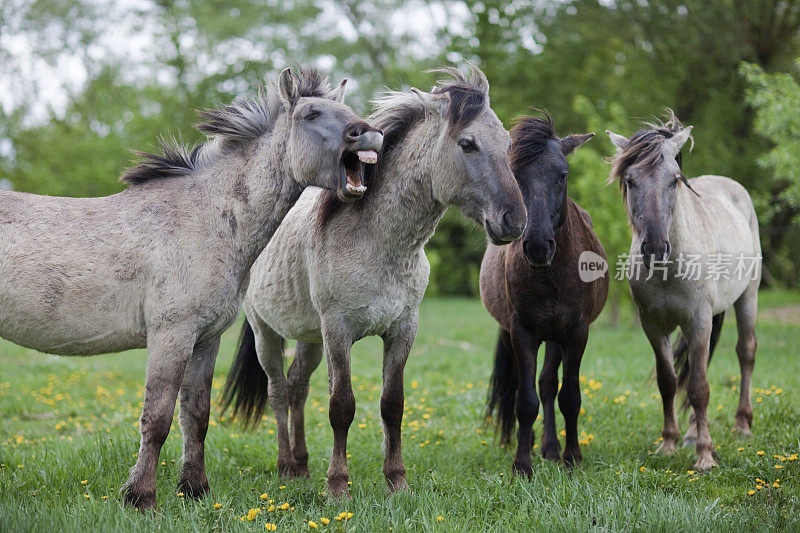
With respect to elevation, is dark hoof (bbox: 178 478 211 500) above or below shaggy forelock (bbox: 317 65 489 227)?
below

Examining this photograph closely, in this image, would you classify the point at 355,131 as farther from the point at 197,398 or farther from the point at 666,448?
the point at 666,448

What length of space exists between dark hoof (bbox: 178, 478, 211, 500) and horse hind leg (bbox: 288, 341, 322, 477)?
0.98 meters

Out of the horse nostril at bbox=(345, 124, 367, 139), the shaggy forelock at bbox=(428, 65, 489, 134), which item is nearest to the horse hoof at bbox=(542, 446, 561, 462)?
the shaggy forelock at bbox=(428, 65, 489, 134)

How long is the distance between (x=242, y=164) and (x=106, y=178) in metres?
16.7

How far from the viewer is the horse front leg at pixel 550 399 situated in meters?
5.29

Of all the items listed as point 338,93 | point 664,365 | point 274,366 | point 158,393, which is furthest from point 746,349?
point 158,393

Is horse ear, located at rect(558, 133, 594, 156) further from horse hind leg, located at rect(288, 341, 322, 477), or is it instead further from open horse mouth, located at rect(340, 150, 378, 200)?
horse hind leg, located at rect(288, 341, 322, 477)

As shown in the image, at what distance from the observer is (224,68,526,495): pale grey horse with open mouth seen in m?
3.84

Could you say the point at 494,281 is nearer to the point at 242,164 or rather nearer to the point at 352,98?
the point at 242,164

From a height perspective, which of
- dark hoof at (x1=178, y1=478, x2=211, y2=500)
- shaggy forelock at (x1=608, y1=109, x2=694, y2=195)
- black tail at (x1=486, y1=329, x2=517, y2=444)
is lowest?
dark hoof at (x1=178, y1=478, x2=211, y2=500)

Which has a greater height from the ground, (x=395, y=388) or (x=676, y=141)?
(x=676, y=141)

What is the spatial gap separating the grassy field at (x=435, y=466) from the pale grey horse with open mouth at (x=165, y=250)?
0.69 meters

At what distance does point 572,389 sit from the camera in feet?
16.6

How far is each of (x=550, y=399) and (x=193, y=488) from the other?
286cm
